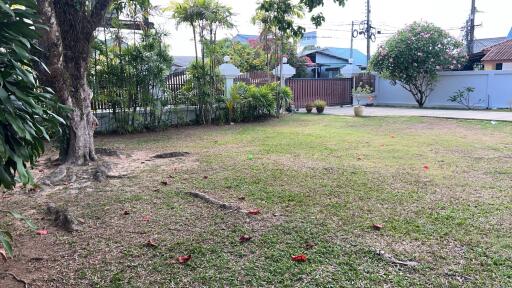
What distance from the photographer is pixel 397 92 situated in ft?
60.8

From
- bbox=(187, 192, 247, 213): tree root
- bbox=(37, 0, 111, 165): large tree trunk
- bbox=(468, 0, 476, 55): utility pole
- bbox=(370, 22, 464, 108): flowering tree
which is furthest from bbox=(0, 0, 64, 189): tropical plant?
bbox=(468, 0, 476, 55): utility pole

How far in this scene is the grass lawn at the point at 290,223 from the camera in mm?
2611

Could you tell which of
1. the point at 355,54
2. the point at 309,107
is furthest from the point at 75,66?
the point at 355,54

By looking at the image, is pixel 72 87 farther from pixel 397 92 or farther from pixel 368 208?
pixel 397 92

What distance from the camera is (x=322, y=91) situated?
1780cm

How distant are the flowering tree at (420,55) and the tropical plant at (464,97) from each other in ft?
3.25

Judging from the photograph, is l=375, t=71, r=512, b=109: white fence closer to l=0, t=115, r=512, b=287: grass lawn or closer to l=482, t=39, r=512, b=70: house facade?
l=482, t=39, r=512, b=70: house facade

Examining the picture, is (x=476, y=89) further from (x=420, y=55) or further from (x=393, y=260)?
Result: (x=393, y=260)

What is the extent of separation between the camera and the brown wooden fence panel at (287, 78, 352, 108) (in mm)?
→ 16766

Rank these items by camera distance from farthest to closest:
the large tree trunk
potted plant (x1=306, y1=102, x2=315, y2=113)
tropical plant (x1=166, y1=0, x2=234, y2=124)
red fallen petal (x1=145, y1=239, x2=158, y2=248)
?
potted plant (x1=306, y1=102, x2=315, y2=113)
tropical plant (x1=166, y1=0, x2=234, y2=124)
the large tree trunk
red fallen petal (x1=145, y1=239, x2=158, y2=248)

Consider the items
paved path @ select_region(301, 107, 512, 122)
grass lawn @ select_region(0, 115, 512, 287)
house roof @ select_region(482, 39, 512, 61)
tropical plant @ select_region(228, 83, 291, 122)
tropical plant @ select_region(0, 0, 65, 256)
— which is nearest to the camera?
tropical plant @ select_region(0, 0, 65, 256)

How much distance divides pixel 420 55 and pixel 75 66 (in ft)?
44.4

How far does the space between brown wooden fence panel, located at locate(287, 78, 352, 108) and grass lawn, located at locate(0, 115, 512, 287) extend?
1028 centimetres

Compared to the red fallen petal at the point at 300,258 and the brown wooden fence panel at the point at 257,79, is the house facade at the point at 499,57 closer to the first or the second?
the brown wooden fence panel at the point at 257,79
